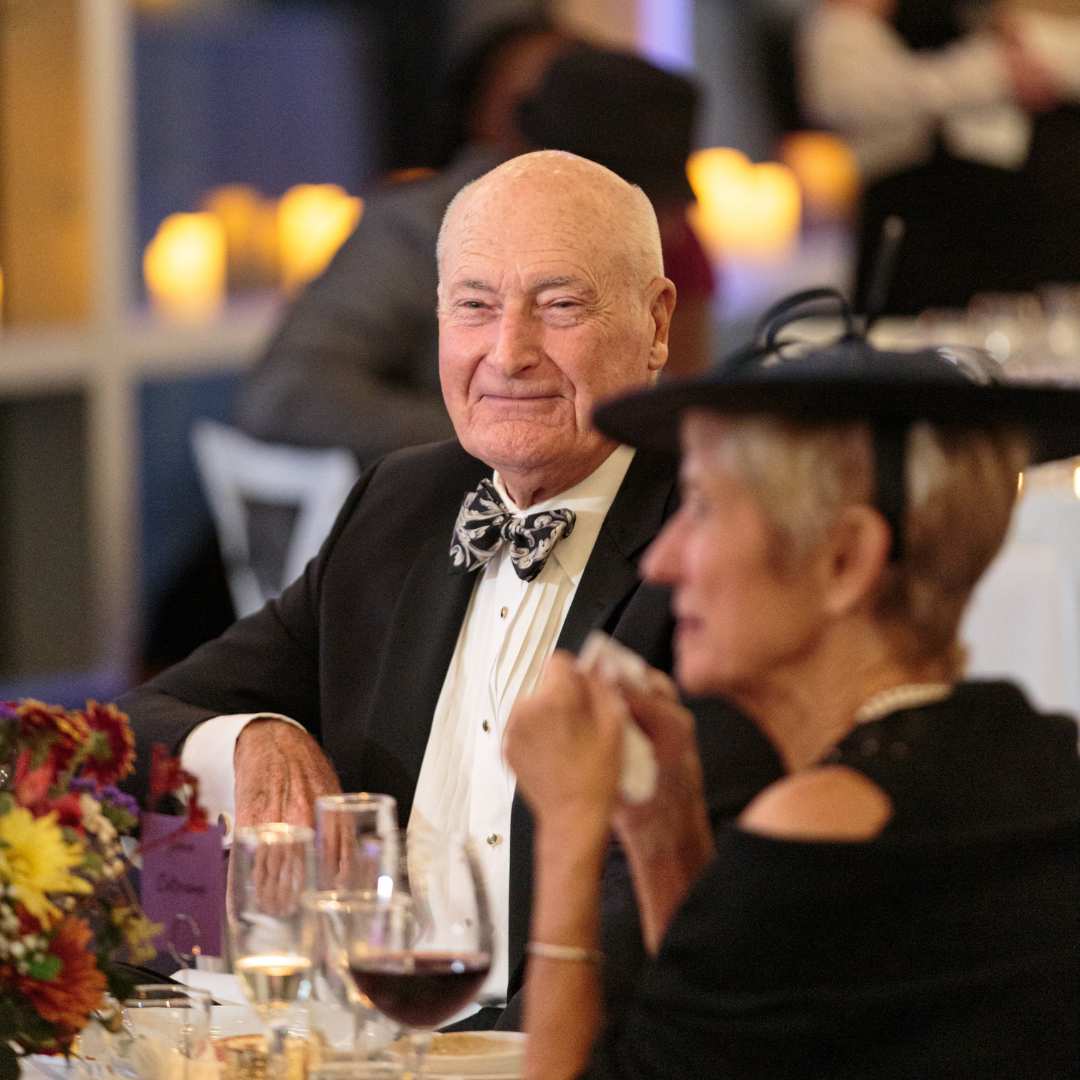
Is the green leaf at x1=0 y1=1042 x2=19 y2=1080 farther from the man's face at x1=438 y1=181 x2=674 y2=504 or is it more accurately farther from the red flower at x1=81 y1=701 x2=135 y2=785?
the man's face at x1=438 y1=181 x2=674 y2=504

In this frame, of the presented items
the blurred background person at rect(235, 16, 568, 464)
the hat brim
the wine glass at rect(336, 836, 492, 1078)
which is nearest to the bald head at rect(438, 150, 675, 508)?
the hat brim

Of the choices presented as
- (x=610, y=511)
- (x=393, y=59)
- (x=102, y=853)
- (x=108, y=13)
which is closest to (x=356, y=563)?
(x=610, y=511)

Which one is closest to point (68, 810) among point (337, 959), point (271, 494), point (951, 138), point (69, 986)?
point (69, 986)

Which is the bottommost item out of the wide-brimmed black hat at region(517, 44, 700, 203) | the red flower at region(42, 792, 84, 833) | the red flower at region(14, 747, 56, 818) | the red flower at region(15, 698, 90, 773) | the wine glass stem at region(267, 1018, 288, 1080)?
the wine glass stem at region(267, 1018, 288, 1080)

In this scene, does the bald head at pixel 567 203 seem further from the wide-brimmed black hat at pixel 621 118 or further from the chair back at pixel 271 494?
the chair back at pixel 271 494

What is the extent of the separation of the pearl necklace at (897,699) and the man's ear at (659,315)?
3.01 feet

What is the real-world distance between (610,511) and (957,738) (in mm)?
867

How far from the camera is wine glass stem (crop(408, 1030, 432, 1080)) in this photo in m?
1.62

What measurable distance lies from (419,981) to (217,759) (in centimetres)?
94

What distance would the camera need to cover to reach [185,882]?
6.51 feet

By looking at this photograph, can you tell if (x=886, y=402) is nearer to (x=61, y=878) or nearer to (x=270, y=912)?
(x=270, y=912)

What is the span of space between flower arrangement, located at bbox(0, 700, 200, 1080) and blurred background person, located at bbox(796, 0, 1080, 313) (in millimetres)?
5575

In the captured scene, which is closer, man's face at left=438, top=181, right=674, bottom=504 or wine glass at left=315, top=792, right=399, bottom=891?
wine glass at left=315, top=792, right=399, bottom=891

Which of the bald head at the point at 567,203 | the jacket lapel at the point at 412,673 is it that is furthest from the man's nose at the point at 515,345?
the jacket lapel at the point at 412,673
